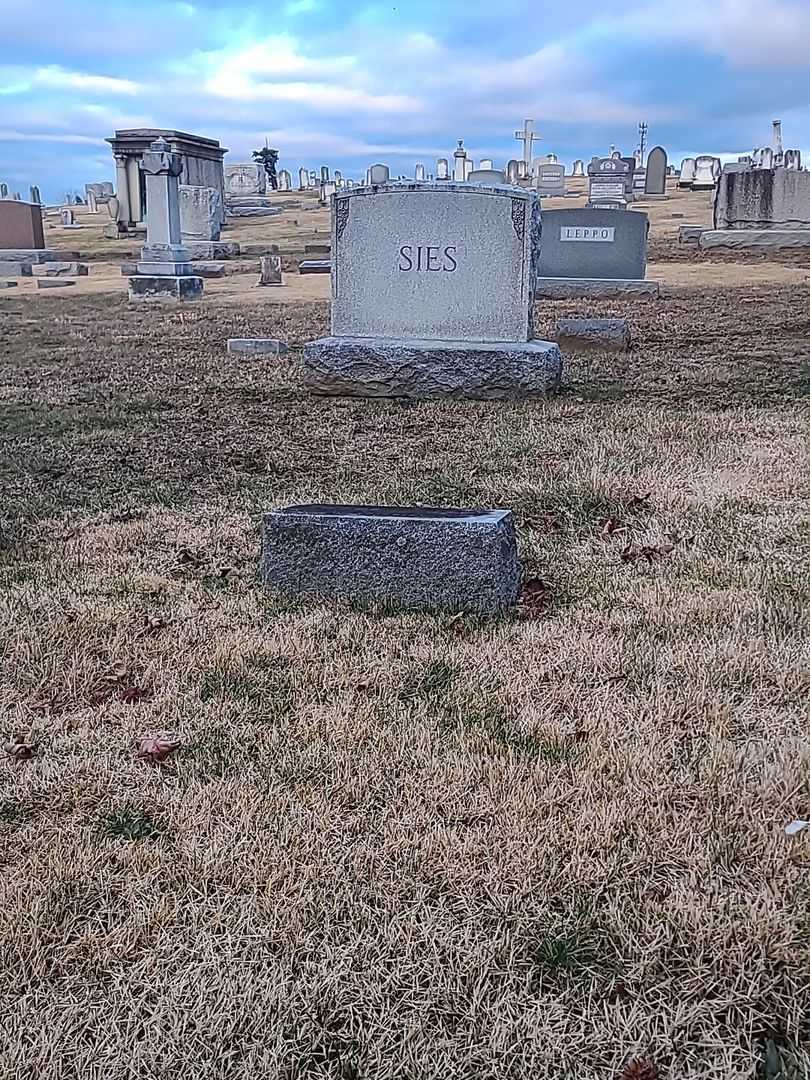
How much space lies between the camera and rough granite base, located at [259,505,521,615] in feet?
10.9

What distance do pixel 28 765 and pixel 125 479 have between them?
3.04 m

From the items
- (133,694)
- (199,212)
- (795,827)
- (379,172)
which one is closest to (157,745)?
(133,694)

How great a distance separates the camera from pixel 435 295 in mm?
7770

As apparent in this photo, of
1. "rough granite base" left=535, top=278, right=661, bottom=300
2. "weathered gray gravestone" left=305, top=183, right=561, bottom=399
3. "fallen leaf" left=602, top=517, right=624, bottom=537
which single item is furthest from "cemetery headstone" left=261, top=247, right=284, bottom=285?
"fallen leaf" left=602, top=517, right=624, bottom=537

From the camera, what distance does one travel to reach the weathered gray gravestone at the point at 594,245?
14.5 m

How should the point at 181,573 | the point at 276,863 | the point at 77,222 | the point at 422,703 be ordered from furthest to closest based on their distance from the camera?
1. the point at 77,222
2. the point at 181,573
3. the point at 422,703
4. the point at 276,863

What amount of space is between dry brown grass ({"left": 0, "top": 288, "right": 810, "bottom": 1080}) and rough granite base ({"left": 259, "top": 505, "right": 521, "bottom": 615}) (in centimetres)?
13

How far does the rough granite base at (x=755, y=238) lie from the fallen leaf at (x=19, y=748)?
19955 mm

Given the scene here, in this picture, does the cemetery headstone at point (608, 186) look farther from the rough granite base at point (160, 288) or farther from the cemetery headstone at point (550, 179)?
the rough granite base at point (160, 288)

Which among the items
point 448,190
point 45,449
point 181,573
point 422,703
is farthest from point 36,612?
point 448,190

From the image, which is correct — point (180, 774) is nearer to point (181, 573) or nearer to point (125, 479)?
point (181, 573)

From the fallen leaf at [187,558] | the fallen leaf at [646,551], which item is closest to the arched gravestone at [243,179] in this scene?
the fallen leaf at [187,558]

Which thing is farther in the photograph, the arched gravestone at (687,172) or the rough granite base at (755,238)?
the arched gravestone at (687,172)

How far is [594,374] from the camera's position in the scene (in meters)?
8.17
